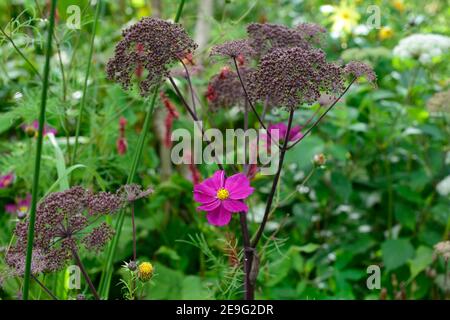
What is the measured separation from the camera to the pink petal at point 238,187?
941 mm

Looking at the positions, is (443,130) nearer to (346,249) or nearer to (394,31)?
(346,249)

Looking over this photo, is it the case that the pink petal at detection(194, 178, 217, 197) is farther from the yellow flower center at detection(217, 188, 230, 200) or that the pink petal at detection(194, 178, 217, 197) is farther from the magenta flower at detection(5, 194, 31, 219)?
the magenta flower at detection(5, 194, 31, 219)

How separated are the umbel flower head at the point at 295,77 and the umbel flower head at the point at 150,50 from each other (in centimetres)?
12

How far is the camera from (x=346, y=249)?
1.70 metres

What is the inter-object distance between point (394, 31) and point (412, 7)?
50 centimetres

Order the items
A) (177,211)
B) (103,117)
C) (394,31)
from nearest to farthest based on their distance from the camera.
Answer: (103,117) → (177,211) → (394,31)

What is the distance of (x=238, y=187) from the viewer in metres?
0.95

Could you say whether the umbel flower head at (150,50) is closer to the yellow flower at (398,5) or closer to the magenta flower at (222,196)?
the magenta flower at (222,196)

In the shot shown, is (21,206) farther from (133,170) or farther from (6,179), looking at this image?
(133,170)

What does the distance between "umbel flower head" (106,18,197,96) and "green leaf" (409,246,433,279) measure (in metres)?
0.91

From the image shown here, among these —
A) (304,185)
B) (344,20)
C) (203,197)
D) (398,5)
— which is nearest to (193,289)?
(304,185)

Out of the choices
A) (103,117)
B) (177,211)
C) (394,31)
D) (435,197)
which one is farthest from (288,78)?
(394,31)

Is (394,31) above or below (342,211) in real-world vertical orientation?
above

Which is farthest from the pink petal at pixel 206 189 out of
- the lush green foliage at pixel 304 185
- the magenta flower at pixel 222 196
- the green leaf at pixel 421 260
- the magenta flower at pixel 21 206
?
the green leaf at pixel 421 260
